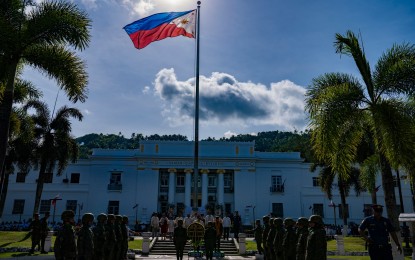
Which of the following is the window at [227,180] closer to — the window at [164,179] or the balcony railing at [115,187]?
the window at [164,179]

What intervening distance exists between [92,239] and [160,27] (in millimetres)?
11299

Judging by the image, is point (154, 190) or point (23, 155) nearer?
point (23, 155)

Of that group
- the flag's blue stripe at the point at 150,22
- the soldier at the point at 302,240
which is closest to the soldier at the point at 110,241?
the soldier at the point at 302,240

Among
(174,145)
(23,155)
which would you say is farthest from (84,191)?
(23,155)

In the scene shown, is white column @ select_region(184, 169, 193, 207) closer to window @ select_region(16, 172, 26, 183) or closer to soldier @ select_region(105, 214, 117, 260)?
window @ select_region(16, 172, 26, 183)

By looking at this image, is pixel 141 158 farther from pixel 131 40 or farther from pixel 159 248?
pixel 131 40

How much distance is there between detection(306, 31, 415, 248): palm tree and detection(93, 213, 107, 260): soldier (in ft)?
Answer: 22.2

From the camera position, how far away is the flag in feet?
54.5

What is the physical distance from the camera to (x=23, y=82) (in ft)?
56.5

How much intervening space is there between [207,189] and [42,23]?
33.0m

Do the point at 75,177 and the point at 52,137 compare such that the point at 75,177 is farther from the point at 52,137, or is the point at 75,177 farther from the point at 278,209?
the point at 278,209

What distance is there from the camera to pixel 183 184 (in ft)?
143

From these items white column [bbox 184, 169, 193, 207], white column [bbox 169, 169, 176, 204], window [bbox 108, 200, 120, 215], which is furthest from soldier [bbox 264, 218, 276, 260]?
window [bbox 108, 200, 120, 215]

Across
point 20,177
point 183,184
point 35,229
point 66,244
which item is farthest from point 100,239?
point 20,177
